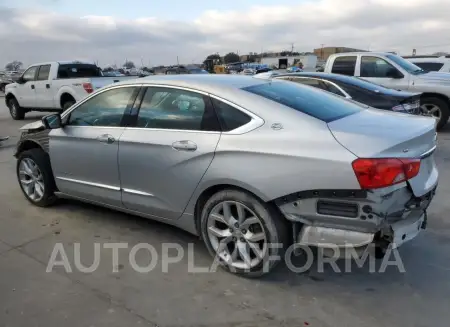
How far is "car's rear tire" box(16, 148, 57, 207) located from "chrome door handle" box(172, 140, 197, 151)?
1986mm

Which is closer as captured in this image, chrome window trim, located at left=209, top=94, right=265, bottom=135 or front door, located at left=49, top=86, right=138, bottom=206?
chrome window trim, located at left=209, top=94, right=265, bottom=135

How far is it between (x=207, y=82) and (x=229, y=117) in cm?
48

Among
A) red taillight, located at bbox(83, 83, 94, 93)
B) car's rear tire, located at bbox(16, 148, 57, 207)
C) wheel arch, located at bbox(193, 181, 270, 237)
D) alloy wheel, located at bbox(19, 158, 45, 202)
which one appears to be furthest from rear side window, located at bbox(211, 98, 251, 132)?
red taillight, located at bbox(83, 83, 94, 93)

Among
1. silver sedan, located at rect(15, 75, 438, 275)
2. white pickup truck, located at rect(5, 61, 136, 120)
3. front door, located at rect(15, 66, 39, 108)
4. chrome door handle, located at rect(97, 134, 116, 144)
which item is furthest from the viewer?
front door, located at rect(15, 66, 39, 108)

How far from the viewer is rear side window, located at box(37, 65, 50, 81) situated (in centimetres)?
1308

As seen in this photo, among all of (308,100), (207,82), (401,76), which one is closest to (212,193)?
(207,82)

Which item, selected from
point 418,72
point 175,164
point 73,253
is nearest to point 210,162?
point 175,164

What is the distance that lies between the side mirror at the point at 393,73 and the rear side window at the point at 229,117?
7.81 metres

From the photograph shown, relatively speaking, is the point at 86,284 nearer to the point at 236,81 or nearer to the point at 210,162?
the point at 210,162

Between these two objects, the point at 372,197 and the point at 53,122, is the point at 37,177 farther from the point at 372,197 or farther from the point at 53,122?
the point at 372,197

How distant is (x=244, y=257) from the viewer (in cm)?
332

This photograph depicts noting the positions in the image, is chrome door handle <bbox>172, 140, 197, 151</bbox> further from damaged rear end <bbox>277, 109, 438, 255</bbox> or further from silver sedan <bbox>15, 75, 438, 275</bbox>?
damaged rear end <bbox>277, 109, 438, 255</bbox>

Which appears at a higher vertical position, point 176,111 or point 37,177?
point 176,111

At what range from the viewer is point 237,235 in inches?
131
